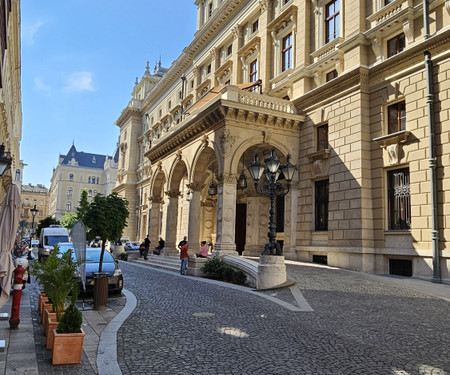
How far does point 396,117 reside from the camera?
1670 centimetres

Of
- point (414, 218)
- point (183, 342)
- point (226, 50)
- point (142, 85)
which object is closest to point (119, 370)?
point (183, 342)

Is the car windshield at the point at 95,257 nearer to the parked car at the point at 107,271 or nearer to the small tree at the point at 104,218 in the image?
the parked car at the point at 107,271

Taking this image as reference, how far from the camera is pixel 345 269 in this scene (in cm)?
1689

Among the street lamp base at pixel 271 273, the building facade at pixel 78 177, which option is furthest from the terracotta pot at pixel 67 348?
the building facade at pixel 78 177

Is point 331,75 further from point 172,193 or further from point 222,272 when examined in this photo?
point 172,193

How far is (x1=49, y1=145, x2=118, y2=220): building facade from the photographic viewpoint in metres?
104

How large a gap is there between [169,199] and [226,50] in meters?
13.0

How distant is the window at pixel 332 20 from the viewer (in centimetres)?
2012

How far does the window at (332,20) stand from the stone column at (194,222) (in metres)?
10.8

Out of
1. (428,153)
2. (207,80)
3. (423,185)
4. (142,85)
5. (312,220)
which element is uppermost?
(142,85)

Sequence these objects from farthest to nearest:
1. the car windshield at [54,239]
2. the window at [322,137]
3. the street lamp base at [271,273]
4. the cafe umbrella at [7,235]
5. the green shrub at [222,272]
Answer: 1. the car windshield at [54,239]
2. the window at [322,137]
3. the green shrub at [222,272]
4. the street lamp base at [271,273]
5. the cafe umbrella at [7,235]

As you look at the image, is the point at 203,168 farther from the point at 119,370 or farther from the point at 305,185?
the point at 119,370

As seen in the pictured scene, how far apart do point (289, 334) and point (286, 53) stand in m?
19.9

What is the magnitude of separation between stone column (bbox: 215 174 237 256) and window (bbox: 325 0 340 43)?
29.7 ft
